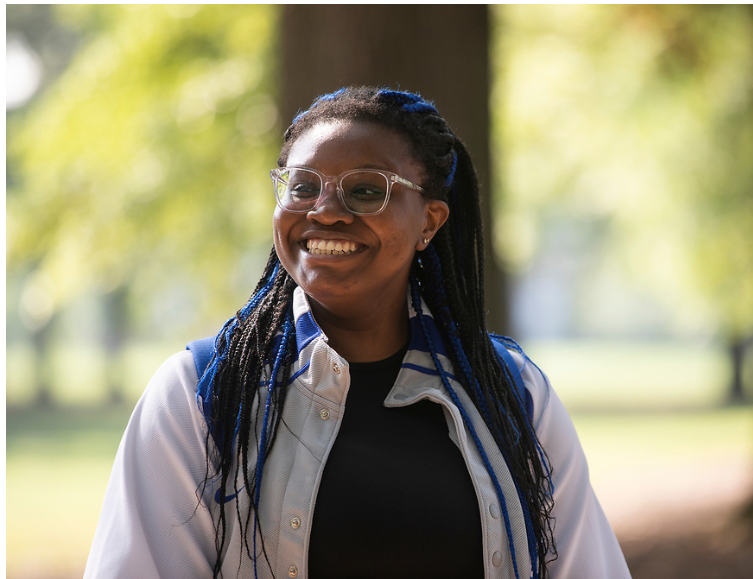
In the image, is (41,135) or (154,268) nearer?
(41,135)

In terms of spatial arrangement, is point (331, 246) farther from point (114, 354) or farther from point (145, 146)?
point (114, 354)

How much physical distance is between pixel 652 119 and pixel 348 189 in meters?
8.95

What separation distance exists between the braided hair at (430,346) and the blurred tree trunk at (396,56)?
4.85ft

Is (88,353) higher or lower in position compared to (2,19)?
lower

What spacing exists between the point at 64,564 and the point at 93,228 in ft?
11.1

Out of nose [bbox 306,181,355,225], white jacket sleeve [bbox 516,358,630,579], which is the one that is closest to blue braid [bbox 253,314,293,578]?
nose [bbox 306,181,355,225]

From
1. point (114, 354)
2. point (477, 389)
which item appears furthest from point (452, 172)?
point (114, 354)

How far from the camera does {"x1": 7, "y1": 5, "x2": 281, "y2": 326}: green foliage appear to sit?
7828 mm

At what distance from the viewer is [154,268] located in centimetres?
1003

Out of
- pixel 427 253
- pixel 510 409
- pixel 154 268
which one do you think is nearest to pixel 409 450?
pixel 510 409

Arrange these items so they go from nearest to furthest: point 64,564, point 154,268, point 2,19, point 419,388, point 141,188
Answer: point 419,388, point 2,19, point 64,564, point 141,188, point 154,268

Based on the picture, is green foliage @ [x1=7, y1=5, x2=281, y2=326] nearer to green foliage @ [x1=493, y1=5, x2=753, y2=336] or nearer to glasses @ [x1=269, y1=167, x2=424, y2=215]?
green foliage @ [x1=493, y1=5, x2=753, y2=336]

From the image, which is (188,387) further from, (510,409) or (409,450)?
(510,409)

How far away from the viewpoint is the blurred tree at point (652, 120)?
8.73m
